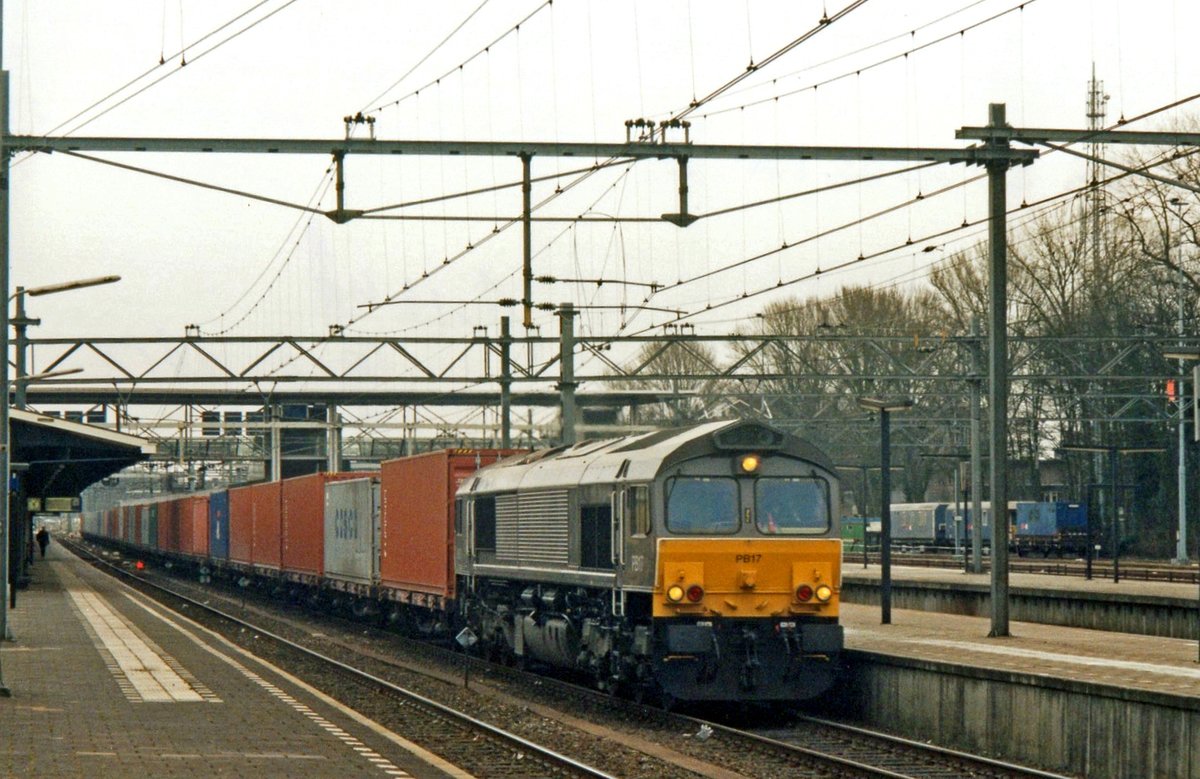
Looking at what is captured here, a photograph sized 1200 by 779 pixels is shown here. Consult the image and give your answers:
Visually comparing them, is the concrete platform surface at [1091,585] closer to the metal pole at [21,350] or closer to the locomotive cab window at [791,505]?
the locomotive cab window at [791,505]

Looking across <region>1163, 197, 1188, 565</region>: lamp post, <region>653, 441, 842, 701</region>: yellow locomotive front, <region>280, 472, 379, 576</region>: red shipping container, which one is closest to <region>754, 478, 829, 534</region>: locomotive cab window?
<region>653, 441, 842, 701</region>: yellow locomotive front

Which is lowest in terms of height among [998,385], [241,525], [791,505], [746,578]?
[241,525]

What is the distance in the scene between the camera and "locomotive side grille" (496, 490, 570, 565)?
72.9ft

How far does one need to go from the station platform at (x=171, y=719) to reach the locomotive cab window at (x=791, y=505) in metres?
5.19

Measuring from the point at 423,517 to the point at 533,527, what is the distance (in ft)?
23.1

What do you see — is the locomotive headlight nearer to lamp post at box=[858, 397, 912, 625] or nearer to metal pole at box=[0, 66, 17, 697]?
lamp post at box=[858, 397, 912, 625]

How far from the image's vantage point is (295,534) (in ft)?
148

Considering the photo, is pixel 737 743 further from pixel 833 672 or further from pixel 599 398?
pixel 599 398

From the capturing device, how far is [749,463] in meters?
19.6

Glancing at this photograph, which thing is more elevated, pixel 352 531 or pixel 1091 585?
pixel 352 531

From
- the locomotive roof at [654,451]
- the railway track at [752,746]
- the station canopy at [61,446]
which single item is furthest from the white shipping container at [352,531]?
the locomotive roof at [654,451]

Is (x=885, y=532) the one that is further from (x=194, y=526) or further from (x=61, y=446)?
(x=194, y=526)

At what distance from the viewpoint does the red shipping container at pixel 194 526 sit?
65.6 meters

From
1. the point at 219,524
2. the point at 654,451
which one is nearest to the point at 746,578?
the point at 654,451
